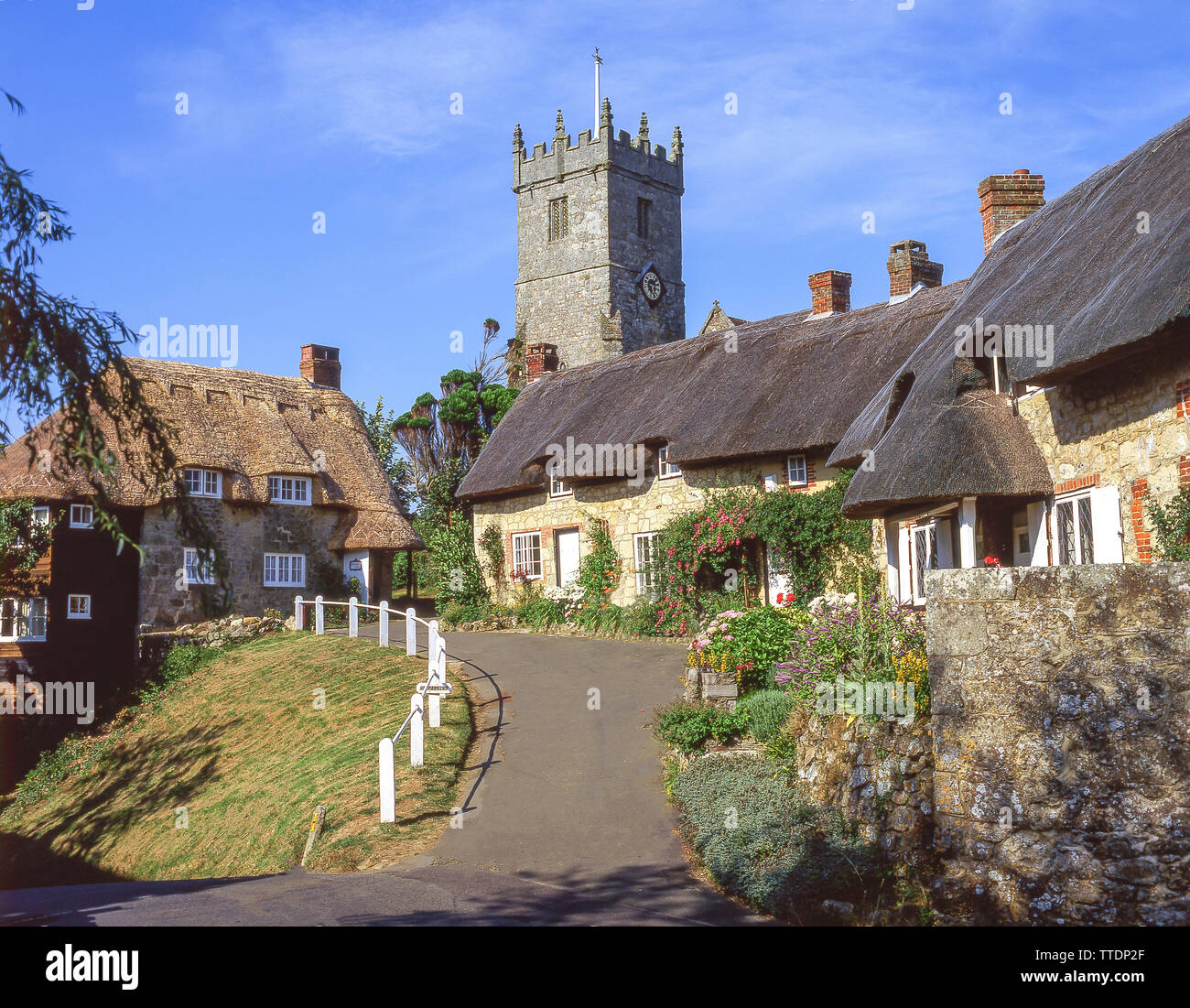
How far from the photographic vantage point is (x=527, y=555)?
1090 inches

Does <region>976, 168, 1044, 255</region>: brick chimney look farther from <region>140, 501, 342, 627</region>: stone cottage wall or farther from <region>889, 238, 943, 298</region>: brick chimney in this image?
<region>140, 501, 342, 627</region>: stone cottage wall

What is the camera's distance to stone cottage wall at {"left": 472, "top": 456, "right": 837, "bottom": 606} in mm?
22234

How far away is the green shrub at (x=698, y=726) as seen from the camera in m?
13.0

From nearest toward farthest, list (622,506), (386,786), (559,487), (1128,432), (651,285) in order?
(1128,432) < (386,786) < (622,506) < (559,487) < (651,285)

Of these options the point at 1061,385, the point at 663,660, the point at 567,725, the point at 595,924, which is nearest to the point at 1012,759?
the point at 595,924

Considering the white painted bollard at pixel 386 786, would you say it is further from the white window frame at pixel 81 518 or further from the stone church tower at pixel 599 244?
the stone church tower at pixel 599 244

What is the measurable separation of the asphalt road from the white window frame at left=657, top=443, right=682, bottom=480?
746 centimetres

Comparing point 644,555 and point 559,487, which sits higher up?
point 559,487

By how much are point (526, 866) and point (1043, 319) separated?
794cm

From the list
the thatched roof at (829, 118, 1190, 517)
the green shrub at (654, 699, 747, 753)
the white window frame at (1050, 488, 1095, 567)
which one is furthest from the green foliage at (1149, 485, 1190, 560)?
the green shrub at (654, 699, 747, 753)

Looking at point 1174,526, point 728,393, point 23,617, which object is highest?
point 728,393

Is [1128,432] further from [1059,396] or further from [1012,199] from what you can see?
[1012,199]

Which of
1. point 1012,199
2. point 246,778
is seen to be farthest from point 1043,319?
point 246,778
